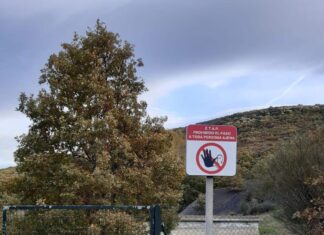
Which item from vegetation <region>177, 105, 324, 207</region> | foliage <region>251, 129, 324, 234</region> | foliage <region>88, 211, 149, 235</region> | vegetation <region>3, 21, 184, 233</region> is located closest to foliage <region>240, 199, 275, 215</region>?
foliage <region>251, 129, 324, 234</region>

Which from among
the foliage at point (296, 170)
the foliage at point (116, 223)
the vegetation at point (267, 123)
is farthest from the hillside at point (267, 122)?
the foliage at point (116, 223)

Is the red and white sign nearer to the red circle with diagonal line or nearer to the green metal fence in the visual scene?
the red circle with diagonal line

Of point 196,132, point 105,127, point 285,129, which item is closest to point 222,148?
point 196,132

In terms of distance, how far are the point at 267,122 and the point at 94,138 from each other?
41.9 meters

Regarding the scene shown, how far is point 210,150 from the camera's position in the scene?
632cm

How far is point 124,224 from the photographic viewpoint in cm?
1214

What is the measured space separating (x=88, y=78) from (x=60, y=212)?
141 inches

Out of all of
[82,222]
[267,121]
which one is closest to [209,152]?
[82,222]

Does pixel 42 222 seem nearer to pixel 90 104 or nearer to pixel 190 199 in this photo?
pixel 90 104

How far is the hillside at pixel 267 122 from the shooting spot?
46.1m

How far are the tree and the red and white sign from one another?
6.46 meters

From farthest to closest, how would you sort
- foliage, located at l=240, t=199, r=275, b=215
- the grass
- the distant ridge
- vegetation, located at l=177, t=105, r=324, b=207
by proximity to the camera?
the distant ridge
vegetation, located at l=177, t=105, r=324, b=207
foliage, located at l=240, t=199, r=275, b=215
the grass

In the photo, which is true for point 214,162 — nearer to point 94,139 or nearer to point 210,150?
point 210,150

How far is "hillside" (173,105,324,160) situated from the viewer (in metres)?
46.1
